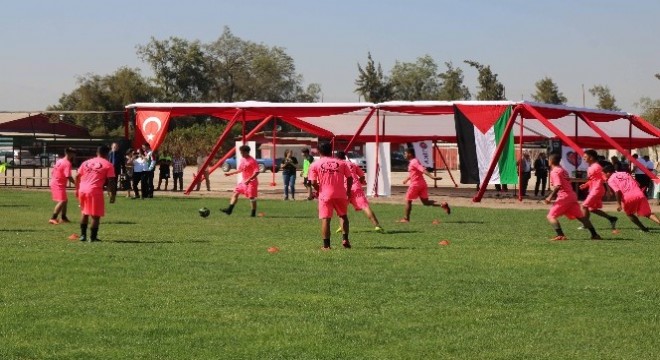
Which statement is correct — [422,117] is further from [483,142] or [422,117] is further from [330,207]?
[330,207]

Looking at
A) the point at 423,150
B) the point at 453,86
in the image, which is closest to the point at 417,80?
the point at 453,86

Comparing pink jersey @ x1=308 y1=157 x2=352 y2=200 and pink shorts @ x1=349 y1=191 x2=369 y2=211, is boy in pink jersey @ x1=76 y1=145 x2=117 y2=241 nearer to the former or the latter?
pink jersey @ x1=308 y1=157 x2=352 y2=200

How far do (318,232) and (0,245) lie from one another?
6.33 m

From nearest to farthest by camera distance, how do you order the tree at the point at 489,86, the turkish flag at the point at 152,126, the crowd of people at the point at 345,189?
the crowd of people at the point at 345,189 < the turkish flag at the point at 152,126 < the tree at the point at 489,86

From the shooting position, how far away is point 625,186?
2203cm

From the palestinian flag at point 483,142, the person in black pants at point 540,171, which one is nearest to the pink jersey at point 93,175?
the palestinian flag at point 483,142

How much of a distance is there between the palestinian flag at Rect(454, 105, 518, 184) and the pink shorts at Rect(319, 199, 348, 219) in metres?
18.3

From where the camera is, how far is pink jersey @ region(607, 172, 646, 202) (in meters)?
21.9

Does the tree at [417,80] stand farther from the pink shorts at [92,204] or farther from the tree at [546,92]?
the pink shorts at [92,204]

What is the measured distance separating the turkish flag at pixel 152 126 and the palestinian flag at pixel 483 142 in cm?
1091

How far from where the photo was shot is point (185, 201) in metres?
35.2

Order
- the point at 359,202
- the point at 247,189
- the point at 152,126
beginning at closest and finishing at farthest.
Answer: the point at 359,202 → the point at 247,189 → the point at 152,126

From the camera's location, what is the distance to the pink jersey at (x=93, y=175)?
62.9 feet

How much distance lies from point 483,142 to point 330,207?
19.7m
